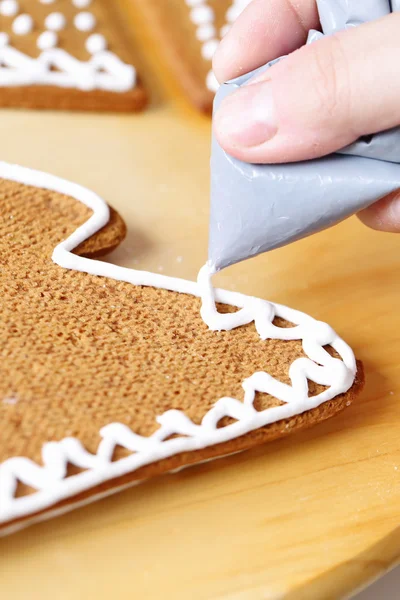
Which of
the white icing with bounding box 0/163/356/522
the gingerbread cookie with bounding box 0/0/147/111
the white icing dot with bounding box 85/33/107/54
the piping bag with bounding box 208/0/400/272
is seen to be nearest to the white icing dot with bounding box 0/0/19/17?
the gingerbread cookie with bounding box 0/0/147/111

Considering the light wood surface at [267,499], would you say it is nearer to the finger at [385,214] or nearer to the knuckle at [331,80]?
the finger at [385,214]

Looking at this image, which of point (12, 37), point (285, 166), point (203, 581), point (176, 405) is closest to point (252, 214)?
point (285, 166)

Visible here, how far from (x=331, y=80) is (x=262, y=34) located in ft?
0.63

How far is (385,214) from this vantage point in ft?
2.39

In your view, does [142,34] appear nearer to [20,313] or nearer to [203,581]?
[20,313]

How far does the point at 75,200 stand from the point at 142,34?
18.9 inches

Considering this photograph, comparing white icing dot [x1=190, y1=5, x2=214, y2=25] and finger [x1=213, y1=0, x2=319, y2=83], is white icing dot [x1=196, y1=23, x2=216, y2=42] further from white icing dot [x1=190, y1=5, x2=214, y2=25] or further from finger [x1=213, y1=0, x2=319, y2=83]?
finger [x1=213, y1=0, x2=319, y2=83]

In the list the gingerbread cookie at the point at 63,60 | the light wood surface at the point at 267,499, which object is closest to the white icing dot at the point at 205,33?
the gingerbread cookie at the point at 63,60

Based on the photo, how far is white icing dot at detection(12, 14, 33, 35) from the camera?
3.39ft

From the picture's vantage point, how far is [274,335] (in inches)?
27.1

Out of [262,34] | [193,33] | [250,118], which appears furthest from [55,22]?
[250,118]

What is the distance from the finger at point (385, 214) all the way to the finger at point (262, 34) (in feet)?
0.62

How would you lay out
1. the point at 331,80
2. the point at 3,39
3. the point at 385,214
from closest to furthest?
the point at 331,80 → the point at 385,214 → the point at 3,39

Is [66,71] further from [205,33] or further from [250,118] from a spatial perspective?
[250,118]
